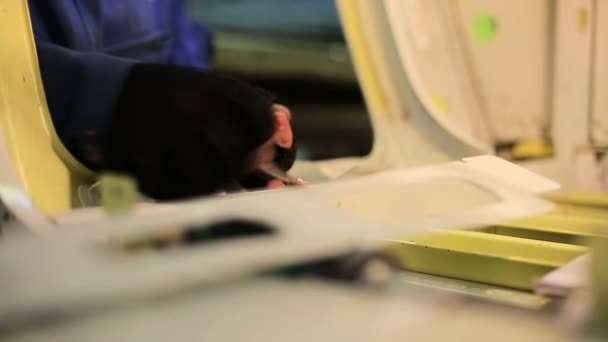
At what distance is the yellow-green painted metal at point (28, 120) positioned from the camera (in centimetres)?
69

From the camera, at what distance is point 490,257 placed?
0.68m

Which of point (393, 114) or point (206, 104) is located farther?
point (393, 114)

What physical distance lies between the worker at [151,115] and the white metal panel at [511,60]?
0.75 m

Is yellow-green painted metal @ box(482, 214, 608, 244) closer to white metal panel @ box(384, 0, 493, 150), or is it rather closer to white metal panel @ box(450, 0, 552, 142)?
white metal panel @ box(384, 0, 493, 150)

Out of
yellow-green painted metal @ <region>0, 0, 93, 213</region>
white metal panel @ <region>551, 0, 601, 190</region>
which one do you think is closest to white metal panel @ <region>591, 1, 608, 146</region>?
white metal panel @ <region>551, 0, 601, 190</region>

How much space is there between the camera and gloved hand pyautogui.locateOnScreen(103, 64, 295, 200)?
56 centimetres

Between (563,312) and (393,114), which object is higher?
(563,312)

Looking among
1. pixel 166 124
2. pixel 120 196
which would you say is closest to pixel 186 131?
pixel 166 124

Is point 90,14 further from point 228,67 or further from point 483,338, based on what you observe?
point 228,67

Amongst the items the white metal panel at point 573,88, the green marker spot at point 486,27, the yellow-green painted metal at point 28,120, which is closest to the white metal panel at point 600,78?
the white metal panel at point 573,88

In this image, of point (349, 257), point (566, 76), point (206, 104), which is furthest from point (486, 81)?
point (349, 257)

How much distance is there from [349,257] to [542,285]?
0.17 metres

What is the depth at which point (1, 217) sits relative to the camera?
0.49m

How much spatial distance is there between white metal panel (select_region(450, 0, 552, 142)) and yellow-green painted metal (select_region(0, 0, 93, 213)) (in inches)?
34.2
